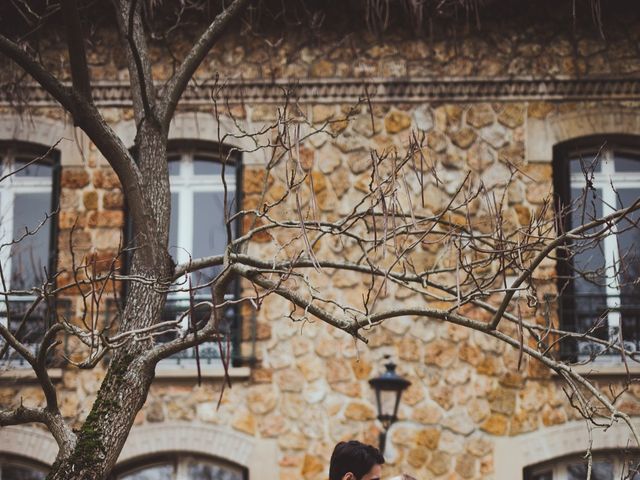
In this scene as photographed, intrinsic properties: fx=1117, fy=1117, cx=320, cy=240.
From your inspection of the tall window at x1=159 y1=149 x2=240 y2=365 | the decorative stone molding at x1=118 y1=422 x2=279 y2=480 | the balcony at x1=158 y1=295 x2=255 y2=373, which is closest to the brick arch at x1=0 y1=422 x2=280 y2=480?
the decorative stone molding at x1=118 y1=422 x2=279 y2=480

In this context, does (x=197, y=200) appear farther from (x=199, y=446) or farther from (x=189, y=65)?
(x=189, y=65)

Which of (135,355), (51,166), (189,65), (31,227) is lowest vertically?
(135,355)

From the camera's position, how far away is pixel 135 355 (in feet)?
20.7

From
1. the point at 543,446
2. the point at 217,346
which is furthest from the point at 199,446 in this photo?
the point at 543,446

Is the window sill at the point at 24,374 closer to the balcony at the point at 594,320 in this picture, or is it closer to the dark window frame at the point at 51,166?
the dark window frame at the point at 51,166

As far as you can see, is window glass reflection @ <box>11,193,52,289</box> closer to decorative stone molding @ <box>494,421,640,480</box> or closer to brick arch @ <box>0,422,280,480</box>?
brick arch @ <box>0,422,280,480</box>

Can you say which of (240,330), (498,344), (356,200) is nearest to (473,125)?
(356,200)

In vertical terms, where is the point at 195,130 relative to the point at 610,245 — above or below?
above

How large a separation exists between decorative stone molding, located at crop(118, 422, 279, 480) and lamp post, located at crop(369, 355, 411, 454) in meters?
1.03

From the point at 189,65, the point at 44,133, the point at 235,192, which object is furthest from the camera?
the point at 44,133

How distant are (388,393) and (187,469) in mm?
1918

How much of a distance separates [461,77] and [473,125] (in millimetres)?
456

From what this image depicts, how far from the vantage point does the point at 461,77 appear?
33.5ft

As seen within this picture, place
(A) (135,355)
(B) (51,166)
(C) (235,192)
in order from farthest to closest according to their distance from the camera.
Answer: (B) (51,166) < (C) (235,192) < (A) (135,355)
